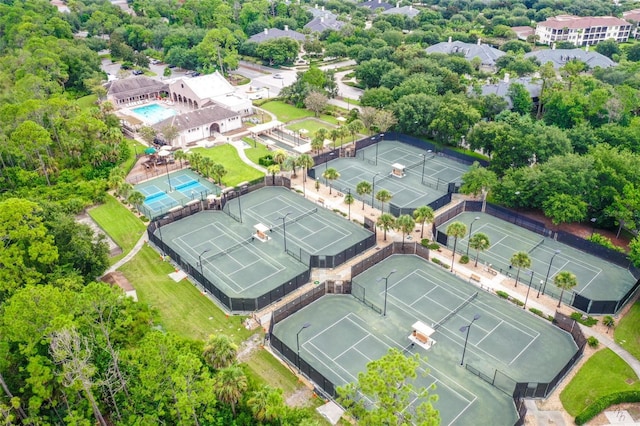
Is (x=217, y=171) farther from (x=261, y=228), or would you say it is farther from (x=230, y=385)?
(x=230, y=385)

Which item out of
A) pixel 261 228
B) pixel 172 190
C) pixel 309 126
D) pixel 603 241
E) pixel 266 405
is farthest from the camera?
pixel 309 126

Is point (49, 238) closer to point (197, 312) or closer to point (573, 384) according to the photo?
point (197, 312)

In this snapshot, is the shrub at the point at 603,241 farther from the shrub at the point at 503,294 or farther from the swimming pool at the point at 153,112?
the swimming pool at the point at 153,112

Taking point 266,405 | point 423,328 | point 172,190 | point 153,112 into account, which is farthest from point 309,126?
point 266,405

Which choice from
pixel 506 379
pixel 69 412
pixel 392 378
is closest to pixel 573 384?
pixel 506 379

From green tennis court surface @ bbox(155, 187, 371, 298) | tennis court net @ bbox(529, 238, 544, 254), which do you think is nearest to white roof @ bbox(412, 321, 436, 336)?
green tennis court surface @ bbox(155, 187, 371, 298)

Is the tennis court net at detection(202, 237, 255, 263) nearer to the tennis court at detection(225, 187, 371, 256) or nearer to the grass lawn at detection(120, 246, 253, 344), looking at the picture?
the tennis court at detection(225, 187, 371, 256)

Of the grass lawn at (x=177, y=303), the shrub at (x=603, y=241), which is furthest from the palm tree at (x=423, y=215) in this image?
the grass lawn at (x=177, y=303)
